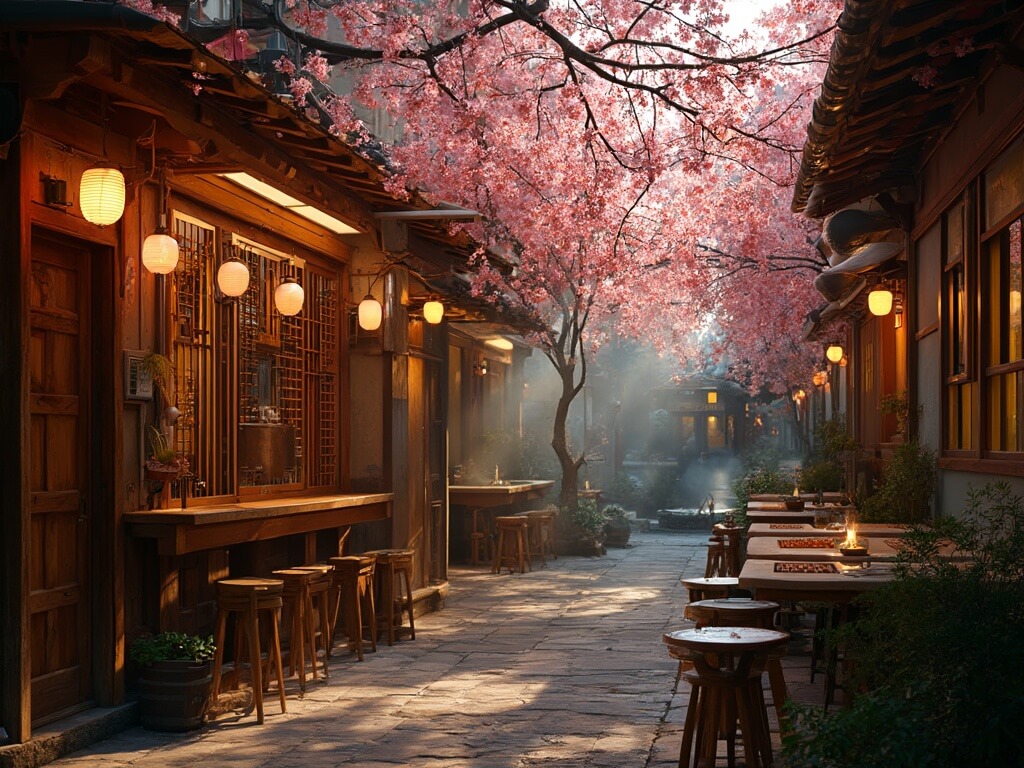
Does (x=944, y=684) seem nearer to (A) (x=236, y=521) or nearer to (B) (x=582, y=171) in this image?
(A) (x=236, y=521)

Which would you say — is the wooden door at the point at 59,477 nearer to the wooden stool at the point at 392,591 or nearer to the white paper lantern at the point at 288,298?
the white paper lantern at the point at 288,298

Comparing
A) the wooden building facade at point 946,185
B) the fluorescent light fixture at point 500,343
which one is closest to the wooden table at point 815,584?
the wooden building facade at point 946,185

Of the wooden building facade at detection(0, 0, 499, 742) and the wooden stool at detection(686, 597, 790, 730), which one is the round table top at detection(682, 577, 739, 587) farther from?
the wooden building facade at detection(0, 0, 499, 742)

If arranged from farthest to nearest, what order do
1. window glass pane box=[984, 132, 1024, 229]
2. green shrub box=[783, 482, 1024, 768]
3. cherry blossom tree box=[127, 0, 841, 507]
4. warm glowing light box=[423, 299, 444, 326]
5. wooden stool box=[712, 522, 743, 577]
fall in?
cherry blossom tree box=[127, 0, 841, 507], warm glowing light box=[423, 299, 444, 326], wooden stool box=[712, 522, 743, 577], window glass pane box=[984, 132, 1024, 229], green shrub box=[783, 482, 1024, 768]

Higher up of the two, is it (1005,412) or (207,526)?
(1005,412)

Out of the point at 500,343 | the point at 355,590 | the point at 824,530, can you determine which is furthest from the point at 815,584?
the point at 500,343

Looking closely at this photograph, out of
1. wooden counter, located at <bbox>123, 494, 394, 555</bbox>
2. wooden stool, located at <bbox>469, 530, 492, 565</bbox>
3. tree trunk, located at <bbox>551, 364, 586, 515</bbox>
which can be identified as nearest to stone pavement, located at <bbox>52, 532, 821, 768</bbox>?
wooden counter, located at <bbox>123, 494, 394, 555</bbox>

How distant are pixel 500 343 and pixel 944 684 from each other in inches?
810

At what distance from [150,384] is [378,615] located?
4.59 m

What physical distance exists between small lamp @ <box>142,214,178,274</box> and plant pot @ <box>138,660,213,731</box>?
264 centimetres

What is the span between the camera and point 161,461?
28.1ft

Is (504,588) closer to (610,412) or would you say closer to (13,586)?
(13,586)

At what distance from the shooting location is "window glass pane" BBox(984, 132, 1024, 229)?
23.6 ft

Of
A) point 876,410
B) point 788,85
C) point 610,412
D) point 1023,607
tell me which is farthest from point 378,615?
point 610,412
